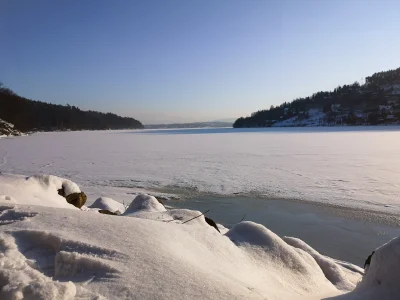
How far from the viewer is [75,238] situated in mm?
2014

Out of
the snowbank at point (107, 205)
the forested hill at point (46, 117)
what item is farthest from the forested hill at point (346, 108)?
the snowbank at point (107, 205)

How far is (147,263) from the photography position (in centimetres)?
185

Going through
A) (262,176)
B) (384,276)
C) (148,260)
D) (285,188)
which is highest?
(148,260)

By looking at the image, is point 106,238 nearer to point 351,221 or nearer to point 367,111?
point 351,221

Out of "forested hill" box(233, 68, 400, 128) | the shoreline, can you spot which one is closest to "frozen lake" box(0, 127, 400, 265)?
the shoreline

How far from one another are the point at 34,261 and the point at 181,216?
1925 mm

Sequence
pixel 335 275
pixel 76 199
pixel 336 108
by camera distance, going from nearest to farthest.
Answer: pixel 335 275 < pixel 76 199 < pixel 336 108

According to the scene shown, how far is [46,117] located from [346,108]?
94940 mm

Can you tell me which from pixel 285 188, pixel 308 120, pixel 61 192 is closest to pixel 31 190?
pixel 61 192

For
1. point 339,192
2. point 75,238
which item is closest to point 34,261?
point 75,238

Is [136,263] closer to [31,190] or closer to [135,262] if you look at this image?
[135,262]

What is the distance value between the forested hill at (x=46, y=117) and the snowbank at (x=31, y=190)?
6316 cm

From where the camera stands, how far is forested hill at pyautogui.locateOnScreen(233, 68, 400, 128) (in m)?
80.8

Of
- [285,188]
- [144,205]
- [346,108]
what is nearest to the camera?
[144,205]
